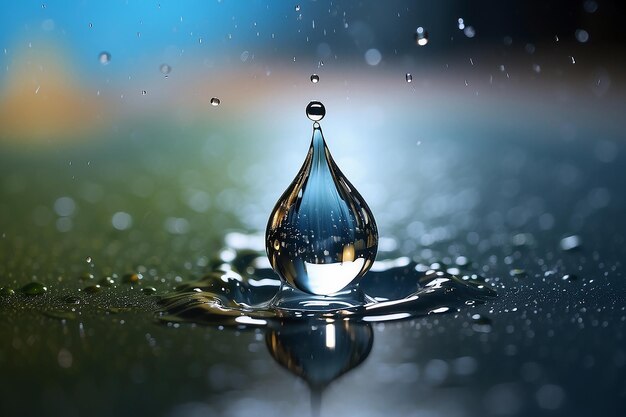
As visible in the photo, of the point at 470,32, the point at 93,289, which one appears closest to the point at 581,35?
the point at 470,32

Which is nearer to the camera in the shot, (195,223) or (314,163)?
(314,163)

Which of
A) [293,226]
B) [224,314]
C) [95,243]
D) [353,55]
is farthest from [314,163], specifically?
[353,55]

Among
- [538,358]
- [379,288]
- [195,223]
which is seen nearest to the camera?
[538,358]

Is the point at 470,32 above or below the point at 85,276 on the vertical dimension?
above

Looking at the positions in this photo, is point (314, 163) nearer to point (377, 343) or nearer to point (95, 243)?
point (377, 343)

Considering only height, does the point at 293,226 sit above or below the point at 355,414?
above

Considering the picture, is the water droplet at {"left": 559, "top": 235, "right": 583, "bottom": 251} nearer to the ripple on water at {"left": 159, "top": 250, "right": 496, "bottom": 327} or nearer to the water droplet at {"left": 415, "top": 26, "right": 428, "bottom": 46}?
the ripple on water at {"left": 159, "top": 250, "right": 496, "bottom": 327}

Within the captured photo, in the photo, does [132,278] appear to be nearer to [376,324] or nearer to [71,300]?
[71,300]
